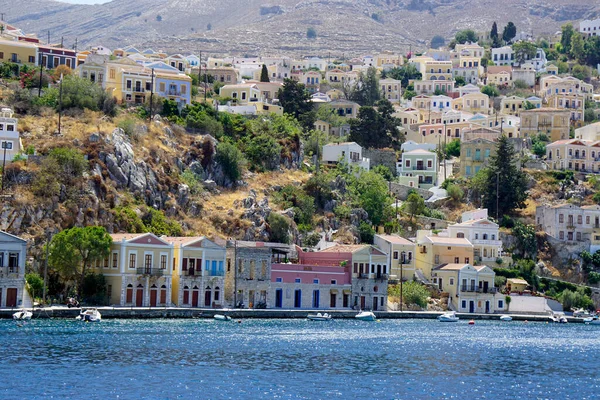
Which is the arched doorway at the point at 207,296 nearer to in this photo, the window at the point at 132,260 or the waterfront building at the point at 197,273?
the waterfront building at the point at 197,273

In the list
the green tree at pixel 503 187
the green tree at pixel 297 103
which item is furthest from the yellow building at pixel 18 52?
the green tree at pixel 503 187

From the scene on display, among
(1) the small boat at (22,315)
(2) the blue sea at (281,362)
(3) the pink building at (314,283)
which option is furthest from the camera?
(3) the pink building at (314,283)

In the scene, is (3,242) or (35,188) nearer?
(3,242)

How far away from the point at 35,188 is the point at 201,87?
49.4 m

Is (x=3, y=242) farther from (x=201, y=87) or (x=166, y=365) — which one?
(x=201, y=87)

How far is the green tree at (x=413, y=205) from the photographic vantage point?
352 ft

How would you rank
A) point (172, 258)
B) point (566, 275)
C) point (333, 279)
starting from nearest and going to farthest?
point (172, 258) → point (333, 279) → point (566, 275)

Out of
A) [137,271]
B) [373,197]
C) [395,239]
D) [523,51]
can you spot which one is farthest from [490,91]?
[137,271]

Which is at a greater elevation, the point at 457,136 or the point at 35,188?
the point at 457,136

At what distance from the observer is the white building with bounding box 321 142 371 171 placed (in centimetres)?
11488

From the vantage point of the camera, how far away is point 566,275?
104562mm

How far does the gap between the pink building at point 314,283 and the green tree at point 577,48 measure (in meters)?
95.7

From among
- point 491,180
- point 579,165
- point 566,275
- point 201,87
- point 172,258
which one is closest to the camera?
point 172,258

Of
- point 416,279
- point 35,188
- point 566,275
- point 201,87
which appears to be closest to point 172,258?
point 35,188
